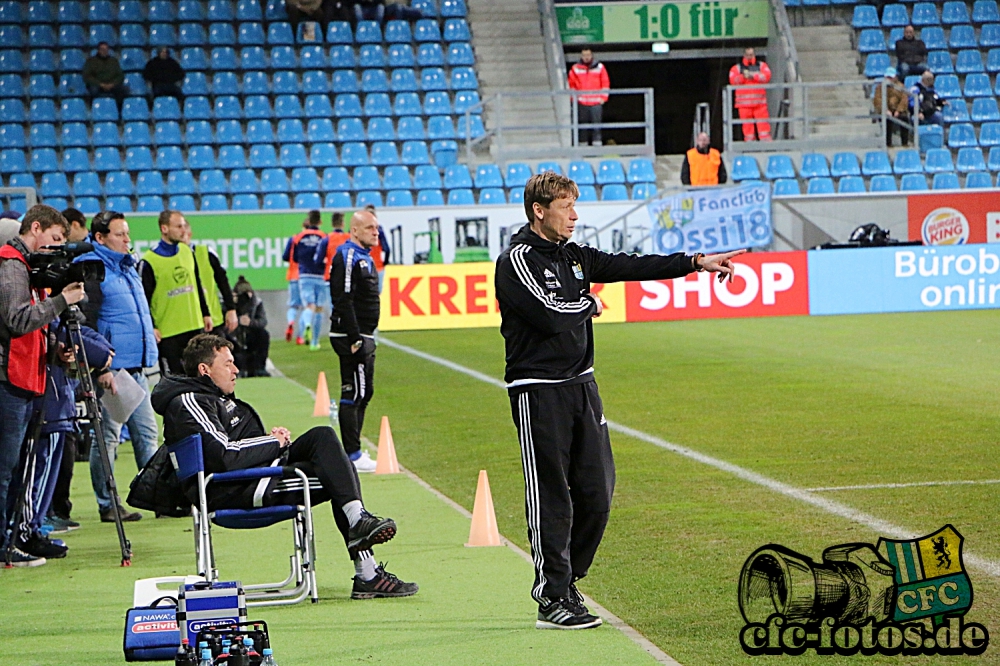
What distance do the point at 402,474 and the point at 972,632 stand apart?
5.73 metres

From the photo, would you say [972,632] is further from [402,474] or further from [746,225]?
[746,225]

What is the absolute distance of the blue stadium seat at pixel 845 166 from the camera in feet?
98.0

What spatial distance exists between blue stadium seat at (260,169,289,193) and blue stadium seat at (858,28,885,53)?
1396cm

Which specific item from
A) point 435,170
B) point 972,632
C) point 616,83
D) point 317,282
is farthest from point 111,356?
point 616,83

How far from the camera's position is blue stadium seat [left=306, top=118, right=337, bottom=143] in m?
30.2

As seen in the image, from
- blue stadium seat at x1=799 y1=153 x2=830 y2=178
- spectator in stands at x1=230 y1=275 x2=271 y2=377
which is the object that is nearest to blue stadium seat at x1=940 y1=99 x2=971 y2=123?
blue stadium seat at x1=799 y1=153 x2=830 y2=178

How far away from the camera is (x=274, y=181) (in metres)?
→ 28.7

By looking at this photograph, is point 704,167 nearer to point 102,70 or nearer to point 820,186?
point 820,186

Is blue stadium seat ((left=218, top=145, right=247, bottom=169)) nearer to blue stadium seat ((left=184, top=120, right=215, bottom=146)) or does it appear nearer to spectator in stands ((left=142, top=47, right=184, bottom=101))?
blue stadium seat ((left=184, top=120, right=215, bottom=146))

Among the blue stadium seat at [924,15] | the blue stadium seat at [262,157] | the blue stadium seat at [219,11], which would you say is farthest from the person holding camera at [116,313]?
the blue stadium seat at [924,15]

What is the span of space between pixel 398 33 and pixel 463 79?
1992 mm

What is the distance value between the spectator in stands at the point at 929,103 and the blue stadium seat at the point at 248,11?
14264 mm

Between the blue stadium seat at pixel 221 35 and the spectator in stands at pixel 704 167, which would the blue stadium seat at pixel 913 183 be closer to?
the spectator in stands at pixel 704 167

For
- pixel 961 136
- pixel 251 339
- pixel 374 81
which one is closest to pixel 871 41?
pixel 961 136
